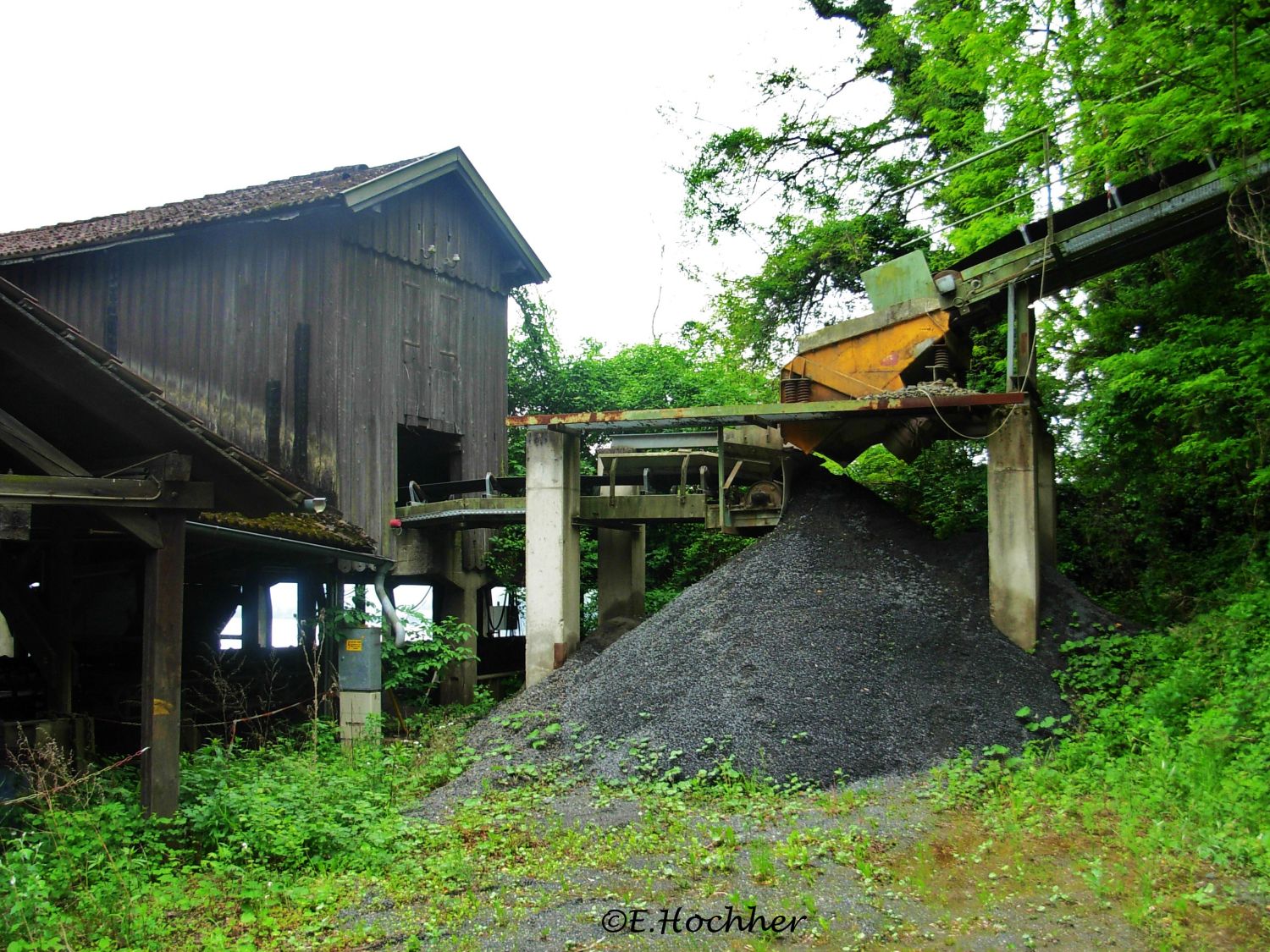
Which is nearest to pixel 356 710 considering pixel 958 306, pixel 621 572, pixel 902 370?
pixel 621 572

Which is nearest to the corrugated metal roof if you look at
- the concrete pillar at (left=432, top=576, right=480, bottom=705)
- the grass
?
the concrete pillar at (left=432, top=576, right=480, bottom=705)

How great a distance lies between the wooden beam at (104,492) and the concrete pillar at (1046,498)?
362 inches

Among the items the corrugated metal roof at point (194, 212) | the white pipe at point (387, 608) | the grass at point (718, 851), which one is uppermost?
the corrugated metal roof at point (194, 212)

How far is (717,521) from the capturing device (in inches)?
521

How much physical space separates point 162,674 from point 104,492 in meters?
1.24

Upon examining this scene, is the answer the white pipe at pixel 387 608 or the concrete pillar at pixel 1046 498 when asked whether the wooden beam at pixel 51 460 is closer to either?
the white pipe at pixel 387 608

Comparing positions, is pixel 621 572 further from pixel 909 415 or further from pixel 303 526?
pixel 909 415

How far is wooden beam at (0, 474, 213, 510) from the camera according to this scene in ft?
20.5

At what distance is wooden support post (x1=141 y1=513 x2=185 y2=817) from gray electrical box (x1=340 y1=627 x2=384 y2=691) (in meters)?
5.26

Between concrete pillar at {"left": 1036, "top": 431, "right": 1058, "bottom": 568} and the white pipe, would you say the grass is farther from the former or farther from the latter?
the white pipe

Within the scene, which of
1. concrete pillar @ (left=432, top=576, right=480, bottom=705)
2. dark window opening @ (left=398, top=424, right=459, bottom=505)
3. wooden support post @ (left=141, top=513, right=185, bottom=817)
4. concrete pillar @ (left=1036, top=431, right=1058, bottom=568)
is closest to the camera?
wooden support post @ (left=141, top=513, right=185, bottom=817)

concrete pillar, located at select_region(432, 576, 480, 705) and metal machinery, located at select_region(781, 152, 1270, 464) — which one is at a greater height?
metal machinery, located at select_region(781, 152, 1270, 464)

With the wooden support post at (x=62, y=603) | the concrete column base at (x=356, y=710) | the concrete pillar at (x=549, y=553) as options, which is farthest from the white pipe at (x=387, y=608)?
the wooden support post at (x=62, y=603)

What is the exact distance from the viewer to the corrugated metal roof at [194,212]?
12.5m
